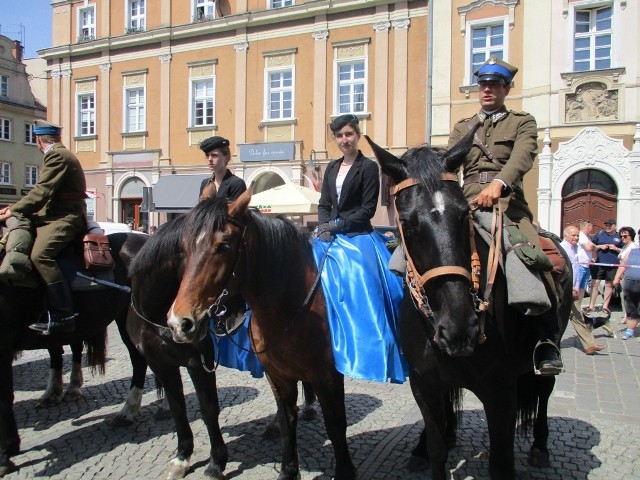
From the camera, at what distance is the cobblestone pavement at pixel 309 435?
381cm

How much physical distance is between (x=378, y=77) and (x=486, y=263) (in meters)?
17.3

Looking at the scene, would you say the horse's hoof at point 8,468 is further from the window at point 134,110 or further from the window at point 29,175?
the window at point 29,175

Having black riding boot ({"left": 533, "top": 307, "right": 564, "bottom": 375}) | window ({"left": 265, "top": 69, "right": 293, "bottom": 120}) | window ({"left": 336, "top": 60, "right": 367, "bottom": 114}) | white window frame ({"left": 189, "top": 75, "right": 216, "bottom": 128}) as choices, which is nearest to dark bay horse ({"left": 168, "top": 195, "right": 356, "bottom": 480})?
black riding boot ({"left": 533, "top": 307, "right": 564, "bottom": 375})

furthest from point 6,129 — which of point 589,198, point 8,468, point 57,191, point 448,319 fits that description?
point 448,319

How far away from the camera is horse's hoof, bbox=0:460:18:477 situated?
3807 millimetres

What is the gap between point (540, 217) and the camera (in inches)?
643

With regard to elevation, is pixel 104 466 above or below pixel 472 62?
below

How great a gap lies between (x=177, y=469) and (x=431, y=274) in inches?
97.4

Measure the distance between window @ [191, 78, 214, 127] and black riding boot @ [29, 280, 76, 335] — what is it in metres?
18.4

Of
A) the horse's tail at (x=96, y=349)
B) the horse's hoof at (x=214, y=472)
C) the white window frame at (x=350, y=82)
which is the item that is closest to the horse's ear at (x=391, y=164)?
the horse's hoof at (x=214, y=472)

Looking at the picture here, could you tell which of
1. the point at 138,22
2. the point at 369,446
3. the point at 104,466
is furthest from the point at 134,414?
the point at 138,22

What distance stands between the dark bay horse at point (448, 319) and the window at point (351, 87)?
1710cm

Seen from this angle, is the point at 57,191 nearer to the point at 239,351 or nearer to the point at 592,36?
the point at 239,351

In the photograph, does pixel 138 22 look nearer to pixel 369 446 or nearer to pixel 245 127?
pixel 245 127
